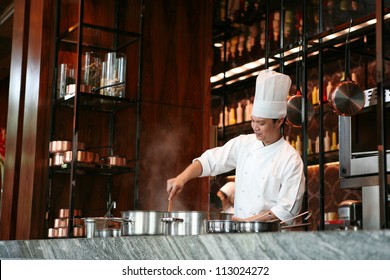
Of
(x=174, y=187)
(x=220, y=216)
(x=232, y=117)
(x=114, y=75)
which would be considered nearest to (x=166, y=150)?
(x=114, y=75)

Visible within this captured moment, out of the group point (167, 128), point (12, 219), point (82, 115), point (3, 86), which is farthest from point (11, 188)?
point (3, 86)

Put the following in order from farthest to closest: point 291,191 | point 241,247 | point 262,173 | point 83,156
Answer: point 83,156 → point 262,173 → point 291,191 → point 241,247

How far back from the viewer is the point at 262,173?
3648 millimetres

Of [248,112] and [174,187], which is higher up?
[248,112]

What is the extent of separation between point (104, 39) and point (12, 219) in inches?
57.4

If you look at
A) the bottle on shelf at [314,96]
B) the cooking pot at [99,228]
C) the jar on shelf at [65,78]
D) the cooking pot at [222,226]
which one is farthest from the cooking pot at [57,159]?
the bottle on shelf at [314,96]

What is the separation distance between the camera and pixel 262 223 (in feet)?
7.36

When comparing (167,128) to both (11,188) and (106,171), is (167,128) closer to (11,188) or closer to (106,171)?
(106,171)

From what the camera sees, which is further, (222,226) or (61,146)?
(61,146)

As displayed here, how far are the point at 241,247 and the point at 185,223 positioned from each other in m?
0.88

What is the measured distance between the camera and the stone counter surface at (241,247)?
4.78 feet

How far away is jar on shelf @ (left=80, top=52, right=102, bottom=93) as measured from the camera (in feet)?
14.1

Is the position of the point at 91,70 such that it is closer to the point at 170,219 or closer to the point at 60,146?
the point at 60,146
